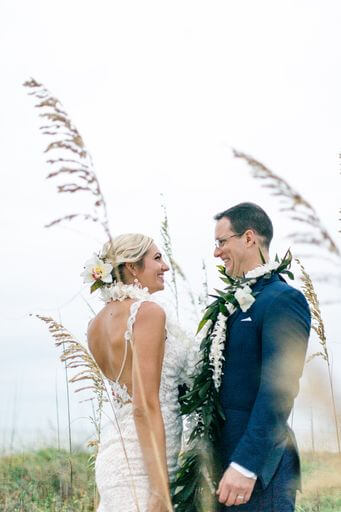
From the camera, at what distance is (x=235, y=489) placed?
3.37m

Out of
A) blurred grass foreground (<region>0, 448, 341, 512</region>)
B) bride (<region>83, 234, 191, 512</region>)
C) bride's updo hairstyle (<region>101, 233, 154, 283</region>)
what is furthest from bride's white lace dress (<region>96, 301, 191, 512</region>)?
blurred grass foreground (<region>0, 448, 341, 512</region>)

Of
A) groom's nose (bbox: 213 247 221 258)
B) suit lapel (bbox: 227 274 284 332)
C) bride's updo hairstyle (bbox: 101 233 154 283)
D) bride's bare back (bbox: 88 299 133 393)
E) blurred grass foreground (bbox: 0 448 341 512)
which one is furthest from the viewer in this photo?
blurred grass foreground (bbox: 0 448 341 512)

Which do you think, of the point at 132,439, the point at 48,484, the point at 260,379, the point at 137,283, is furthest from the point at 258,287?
the point at 48,484

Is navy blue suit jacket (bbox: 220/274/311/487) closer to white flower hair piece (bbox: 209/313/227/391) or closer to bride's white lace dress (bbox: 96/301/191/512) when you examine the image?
white flower hair piece (bbox: 209/313/227/391)

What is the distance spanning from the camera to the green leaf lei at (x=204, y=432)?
140 inches

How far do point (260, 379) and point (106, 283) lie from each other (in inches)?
38.1

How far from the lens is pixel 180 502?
141 inches

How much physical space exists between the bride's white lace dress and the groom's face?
42 centimetres

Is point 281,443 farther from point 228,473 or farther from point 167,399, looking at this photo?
point 167,399

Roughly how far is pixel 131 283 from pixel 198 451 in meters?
0.90

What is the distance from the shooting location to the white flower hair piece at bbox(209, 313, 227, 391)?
3635 millimetres

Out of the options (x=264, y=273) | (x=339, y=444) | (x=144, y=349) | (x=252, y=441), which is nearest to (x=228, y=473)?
(x=252, y=441)

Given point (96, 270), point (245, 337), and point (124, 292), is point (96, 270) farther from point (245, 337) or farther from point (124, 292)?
point (245, 337)

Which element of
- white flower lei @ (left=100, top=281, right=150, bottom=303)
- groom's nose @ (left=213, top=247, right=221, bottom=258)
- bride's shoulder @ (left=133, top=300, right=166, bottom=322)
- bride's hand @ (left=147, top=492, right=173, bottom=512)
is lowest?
bride's hand @ (left=147, top=492, right=173, bottom=512)
